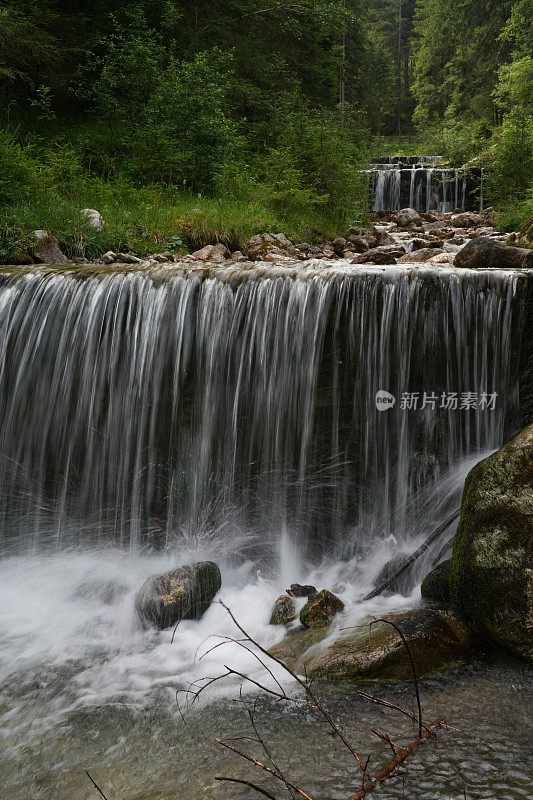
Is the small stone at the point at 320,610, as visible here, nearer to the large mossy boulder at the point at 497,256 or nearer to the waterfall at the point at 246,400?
the waterfall at the point at 246,400

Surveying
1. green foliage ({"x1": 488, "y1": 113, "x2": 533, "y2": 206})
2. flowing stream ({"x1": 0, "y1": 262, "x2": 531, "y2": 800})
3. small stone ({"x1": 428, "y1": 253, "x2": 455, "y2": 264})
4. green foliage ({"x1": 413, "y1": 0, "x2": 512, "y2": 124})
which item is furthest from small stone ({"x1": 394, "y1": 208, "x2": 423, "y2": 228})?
flowing stream ({"x1": 0, "y1": 262, "x2": 531, "y2": 800})

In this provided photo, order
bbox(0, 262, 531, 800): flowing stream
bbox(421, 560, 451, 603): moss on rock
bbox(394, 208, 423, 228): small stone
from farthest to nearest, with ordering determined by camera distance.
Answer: bbox(394, 208, 423, 228): small stone < bbox(0, 262, 531, 800): flowing stream < bbox(421, 560, 451, 603): moss on rock

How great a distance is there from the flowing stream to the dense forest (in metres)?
2.83

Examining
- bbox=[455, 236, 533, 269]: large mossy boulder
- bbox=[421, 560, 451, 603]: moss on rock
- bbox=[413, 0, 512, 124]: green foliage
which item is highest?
bbox=[413, 0, 512, 124]: green foliage

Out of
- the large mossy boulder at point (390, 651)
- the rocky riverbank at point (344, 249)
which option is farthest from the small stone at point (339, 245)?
the large mossy boulder at point (390, 651)

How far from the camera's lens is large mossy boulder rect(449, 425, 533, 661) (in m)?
3.53

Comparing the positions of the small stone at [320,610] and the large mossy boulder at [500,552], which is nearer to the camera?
the large mossy boulder at [500,552]

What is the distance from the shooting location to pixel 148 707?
3.49 m

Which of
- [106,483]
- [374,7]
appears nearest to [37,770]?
[106,483]

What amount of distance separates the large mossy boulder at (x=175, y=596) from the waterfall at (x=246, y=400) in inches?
32.7

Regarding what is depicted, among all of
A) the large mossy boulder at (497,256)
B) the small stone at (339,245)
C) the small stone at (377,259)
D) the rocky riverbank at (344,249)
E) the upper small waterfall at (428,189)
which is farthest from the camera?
the upper small waterfall at (428,189)

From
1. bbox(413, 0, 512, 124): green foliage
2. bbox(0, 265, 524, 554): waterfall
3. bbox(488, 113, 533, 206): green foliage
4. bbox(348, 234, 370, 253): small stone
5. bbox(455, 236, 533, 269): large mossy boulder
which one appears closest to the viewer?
bbox(0, 265, 524, 554): waterfall

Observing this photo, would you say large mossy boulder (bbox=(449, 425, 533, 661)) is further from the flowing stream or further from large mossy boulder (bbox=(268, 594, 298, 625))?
large mossy boulder (bbox=(268, 594, 298, 625))

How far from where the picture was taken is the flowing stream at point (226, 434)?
4820 mm
